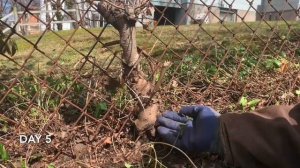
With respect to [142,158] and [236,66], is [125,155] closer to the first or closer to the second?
[142,158]

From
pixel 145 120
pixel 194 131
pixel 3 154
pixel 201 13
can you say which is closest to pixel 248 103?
pixel 194 131

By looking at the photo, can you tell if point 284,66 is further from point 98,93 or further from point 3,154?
point 3,154

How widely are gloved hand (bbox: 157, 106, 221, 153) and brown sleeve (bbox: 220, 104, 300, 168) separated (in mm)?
128

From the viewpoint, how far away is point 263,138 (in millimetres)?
1905

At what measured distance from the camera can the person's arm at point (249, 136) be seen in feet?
6.05

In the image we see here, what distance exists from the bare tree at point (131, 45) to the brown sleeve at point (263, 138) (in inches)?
15.4

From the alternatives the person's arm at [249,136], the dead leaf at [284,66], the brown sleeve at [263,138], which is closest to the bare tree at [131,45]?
the person's arm at [249,136]

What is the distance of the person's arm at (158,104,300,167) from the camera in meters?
1.84

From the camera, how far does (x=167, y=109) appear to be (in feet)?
8.30

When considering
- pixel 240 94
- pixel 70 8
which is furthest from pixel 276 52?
pixel 70 8

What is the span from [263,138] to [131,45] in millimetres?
740

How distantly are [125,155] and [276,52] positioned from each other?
69.6 inches

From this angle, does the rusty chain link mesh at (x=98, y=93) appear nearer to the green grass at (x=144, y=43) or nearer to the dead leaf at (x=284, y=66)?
the dead leaf at (x=284, y=66)

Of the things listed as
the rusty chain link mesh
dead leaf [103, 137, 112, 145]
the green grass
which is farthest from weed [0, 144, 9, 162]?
the green grass
